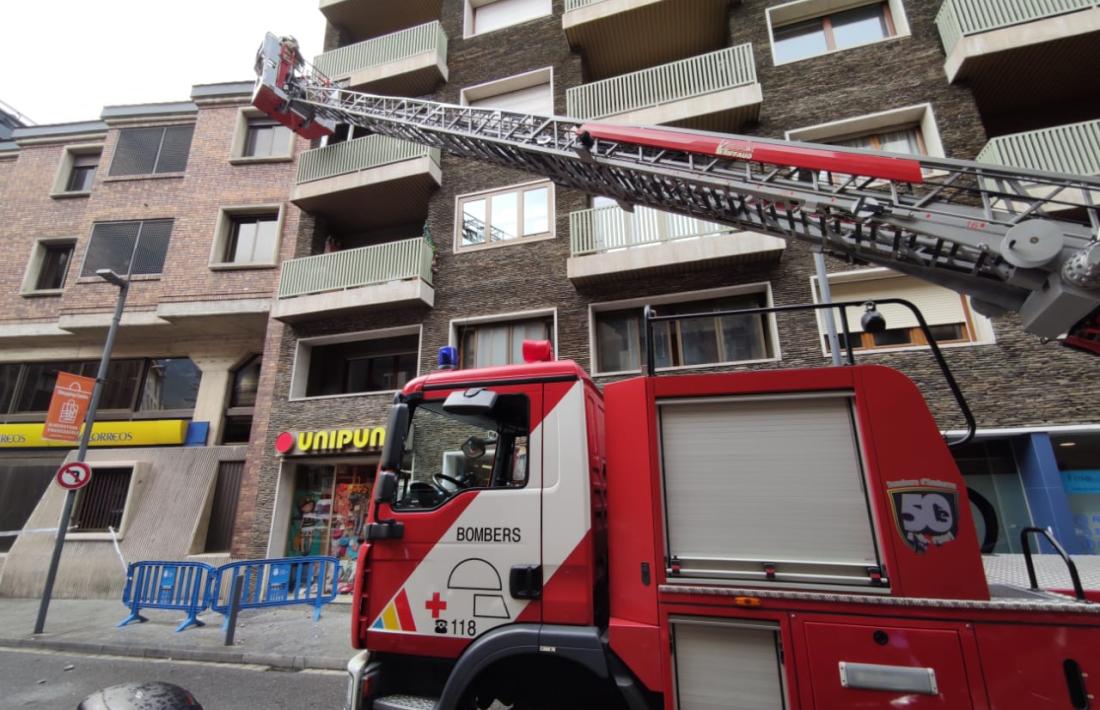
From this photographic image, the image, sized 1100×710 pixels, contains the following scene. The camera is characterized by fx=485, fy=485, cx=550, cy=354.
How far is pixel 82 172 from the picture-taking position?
17938mm

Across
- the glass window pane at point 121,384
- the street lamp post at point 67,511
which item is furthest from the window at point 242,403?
the street lamp post at point 67,511

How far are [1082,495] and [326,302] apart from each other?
15663 mm

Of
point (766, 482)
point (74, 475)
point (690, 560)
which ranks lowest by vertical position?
point (690, 560)

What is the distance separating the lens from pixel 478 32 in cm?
1477

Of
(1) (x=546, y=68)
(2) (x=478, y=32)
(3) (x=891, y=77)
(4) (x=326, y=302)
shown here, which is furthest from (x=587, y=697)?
(2) (x=478, y=32)

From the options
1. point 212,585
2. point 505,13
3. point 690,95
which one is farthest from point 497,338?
point 505,13

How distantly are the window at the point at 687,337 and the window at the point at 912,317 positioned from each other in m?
1.27

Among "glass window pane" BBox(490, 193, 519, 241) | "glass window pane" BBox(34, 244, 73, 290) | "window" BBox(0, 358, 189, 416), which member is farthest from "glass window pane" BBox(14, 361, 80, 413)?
"glass window pane" BBox(490, 193, 519, 241)

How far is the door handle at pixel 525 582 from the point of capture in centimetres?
303

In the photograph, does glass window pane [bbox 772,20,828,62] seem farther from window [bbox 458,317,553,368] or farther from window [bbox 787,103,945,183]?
window [bbox 458,317,553,368]

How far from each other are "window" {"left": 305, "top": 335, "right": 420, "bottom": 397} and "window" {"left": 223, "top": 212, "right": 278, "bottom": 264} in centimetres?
365

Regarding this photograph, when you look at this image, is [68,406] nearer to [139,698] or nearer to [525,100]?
[139,698]

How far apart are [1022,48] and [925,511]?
11791 millimetres

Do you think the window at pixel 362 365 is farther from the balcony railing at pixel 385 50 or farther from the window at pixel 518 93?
the balcony railing at pixel 385 50
